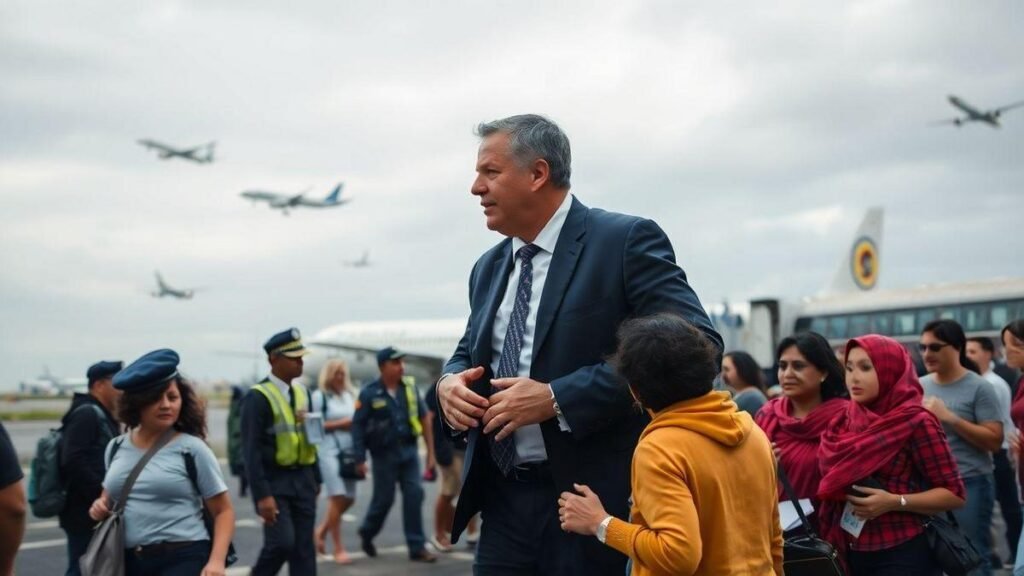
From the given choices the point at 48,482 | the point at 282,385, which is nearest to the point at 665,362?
the point at 48,482

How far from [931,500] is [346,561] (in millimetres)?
6072

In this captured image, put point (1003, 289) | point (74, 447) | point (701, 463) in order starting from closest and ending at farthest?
point (701, 463) < point (74, 447) < point (1003, 289)

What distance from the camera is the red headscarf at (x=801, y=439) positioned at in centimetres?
423

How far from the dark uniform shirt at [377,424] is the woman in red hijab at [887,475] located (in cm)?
573

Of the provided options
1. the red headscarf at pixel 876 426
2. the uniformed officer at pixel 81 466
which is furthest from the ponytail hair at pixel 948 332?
the uniformed officer at pixel 81 466

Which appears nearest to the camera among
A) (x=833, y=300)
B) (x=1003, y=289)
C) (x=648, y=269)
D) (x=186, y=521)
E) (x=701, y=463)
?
(x=701, y=463)

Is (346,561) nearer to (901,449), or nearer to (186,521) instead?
(186,521)

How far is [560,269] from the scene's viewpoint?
297 cm

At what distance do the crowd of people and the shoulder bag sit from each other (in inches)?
0.7

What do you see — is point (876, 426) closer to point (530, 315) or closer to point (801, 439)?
point (801, 439)

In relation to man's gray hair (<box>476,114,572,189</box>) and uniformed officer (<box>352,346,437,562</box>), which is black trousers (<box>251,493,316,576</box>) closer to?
uniformed officer (<box>352,346,437,562</box>)

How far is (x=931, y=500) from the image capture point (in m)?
3.87

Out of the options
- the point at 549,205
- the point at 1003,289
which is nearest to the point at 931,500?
the point at 549,205

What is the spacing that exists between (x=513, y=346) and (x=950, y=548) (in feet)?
6.80
